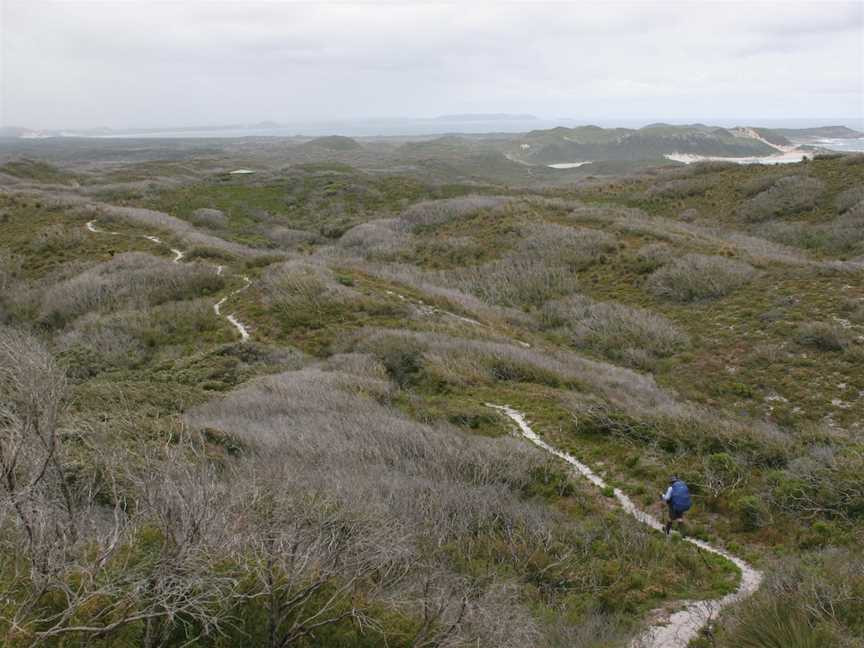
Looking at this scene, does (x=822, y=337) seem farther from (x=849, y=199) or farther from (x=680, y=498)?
(x=849, y=199)

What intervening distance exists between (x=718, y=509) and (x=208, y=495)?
24.1ft

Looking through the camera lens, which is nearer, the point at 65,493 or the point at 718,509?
the point at 65,493

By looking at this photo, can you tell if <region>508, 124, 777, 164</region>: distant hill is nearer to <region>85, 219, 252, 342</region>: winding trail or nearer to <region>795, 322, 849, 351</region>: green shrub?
<region>85, 219, 252, 342</region>: winding trail

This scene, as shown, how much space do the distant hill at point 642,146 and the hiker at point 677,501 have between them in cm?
12082

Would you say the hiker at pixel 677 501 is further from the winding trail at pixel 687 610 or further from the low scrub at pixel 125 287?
the low scrub at pixel 125 287

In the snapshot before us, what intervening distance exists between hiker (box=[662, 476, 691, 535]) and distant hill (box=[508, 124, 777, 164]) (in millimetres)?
120821

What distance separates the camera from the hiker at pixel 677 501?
296 inches

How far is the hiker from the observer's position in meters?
7.51

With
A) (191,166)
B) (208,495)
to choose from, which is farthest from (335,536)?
(191,166)

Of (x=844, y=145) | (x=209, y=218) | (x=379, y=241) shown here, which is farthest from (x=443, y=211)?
(x=844, y=145)

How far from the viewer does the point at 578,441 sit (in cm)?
1023

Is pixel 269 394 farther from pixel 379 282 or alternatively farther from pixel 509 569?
pixel 379 282

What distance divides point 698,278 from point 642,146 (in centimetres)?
11979

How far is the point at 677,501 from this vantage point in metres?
7.53
